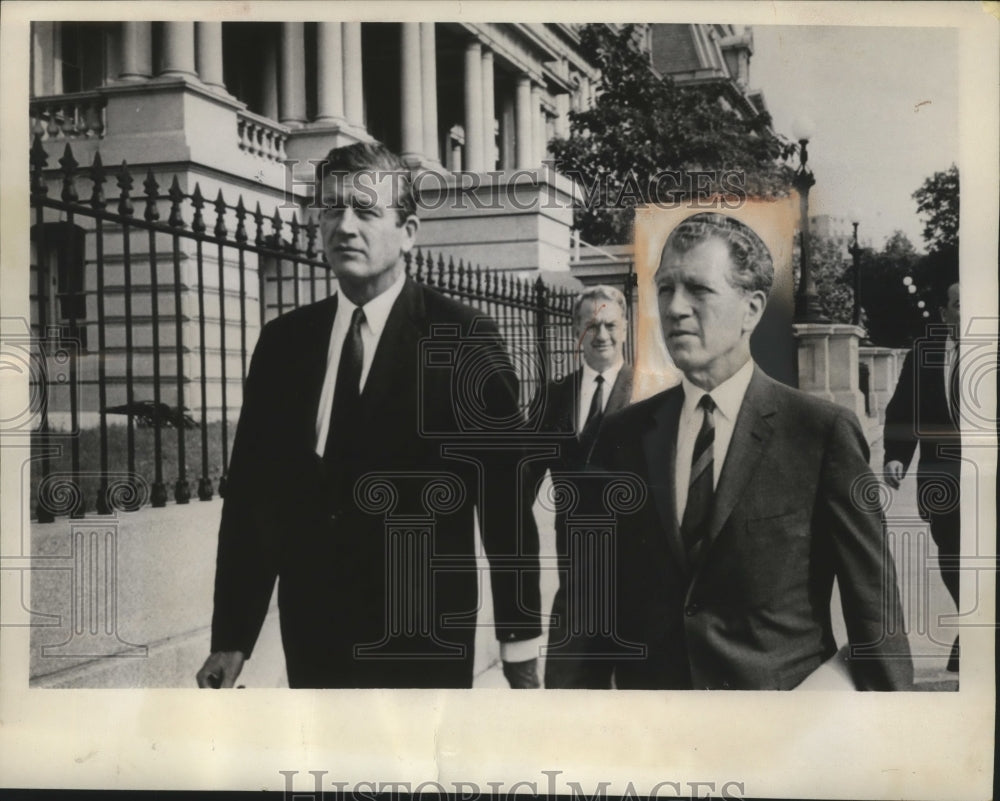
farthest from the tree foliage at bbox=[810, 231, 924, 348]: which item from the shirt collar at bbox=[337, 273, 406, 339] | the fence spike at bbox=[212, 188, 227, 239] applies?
the fence spike at bbox=[212, 188, 227, 239]

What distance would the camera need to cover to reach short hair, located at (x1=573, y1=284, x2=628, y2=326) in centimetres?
407

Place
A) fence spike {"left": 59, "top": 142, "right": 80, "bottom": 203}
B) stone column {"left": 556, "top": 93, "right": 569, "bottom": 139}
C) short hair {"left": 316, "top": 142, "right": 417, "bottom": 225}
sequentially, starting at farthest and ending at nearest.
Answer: stone column {"left": 556, "top": 93, "right": 569, "bottom": 139} → short hair {"left": 316, "top": 142, "right": 417, "bottom": 225} → fence spike {"left": 59, "top": 142, "right": 80, "bottom": 203}

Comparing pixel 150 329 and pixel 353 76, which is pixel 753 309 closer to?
pixel 353 76

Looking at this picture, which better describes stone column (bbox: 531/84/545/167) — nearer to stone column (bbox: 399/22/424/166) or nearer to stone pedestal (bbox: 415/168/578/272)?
stone pedestal (bbox: 415/168/578/272)

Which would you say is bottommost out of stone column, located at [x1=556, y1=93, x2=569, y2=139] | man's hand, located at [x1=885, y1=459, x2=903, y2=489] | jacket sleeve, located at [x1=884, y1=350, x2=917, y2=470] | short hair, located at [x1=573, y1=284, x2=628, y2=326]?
man's hand, located at [x1=885, y1=459, x2=903, y2=489]

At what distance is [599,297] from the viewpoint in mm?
4078

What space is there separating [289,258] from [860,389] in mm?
2394

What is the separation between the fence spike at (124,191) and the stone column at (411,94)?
1.11 meters

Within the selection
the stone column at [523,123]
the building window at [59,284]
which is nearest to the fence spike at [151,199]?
the building window at [59,284]

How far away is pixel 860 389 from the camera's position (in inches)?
160

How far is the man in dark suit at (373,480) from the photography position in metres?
4.04

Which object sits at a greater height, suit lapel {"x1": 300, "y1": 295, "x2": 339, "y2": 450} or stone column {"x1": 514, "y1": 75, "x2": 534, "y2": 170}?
stone column {"x1": 514, "y1": 75, "x2": 534, "y2": 170}

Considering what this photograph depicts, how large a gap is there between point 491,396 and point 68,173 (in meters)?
1.90

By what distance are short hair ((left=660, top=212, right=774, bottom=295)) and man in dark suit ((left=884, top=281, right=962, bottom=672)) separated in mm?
771
